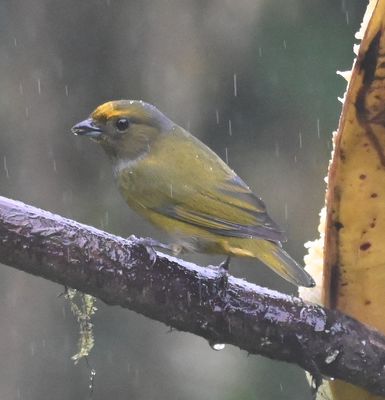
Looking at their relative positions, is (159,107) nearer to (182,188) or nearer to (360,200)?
(182,188)

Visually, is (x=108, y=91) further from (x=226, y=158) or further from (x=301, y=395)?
(x=301, y=395)

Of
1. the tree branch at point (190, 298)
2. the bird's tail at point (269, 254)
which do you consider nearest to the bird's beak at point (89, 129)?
the bird's tail at point (269, 254)

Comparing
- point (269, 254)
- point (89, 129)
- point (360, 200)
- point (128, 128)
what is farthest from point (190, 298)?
point (128, 128)

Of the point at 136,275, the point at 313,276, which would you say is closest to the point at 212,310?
the point at 136,275

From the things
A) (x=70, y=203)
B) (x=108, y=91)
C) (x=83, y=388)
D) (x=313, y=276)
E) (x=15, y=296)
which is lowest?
(x=83, y=388)

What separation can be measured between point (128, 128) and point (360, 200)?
4.98 ft

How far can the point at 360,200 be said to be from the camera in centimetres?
215

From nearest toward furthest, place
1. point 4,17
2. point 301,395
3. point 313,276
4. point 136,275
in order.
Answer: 1. point 136,275
2. point 313,276
3. point 301,395
4. point 4,17

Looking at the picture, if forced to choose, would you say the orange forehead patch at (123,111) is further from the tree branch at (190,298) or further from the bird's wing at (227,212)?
the tree branch at (190,298)

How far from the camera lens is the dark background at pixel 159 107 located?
23.4 ft

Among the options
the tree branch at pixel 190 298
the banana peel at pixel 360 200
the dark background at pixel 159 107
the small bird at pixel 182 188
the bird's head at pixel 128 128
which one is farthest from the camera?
the dark background at pixel 159 107

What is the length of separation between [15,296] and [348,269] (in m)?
5.32

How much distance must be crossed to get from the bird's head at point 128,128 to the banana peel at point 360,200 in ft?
4.34

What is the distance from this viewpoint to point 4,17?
24.9ft
